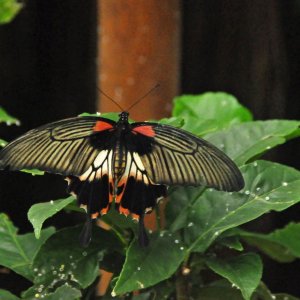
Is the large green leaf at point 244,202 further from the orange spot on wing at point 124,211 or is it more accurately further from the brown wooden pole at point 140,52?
the brown wooden pole at point 140,52

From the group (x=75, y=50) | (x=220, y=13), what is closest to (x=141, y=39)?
(x=220, y=13)

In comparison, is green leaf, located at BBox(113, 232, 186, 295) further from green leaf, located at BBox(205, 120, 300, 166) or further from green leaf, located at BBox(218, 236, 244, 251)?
green leaf, located at BBox(205, 120, 300, 166)

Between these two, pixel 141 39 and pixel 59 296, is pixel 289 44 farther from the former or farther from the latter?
pixel 59 296

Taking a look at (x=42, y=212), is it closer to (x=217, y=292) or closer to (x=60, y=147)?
(x=60, y=147)

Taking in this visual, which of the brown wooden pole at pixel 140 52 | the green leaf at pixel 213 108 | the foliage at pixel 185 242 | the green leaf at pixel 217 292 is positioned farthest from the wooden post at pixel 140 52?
the green leaf at pixel 217 292

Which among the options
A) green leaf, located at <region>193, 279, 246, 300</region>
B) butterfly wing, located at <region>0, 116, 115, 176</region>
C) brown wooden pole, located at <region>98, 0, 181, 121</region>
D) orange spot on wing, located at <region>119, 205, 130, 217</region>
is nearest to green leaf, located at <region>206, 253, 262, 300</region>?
green leaf, located at <region>193, 279, 246, 300</region>

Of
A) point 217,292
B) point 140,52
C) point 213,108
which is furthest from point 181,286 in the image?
point 140,52
